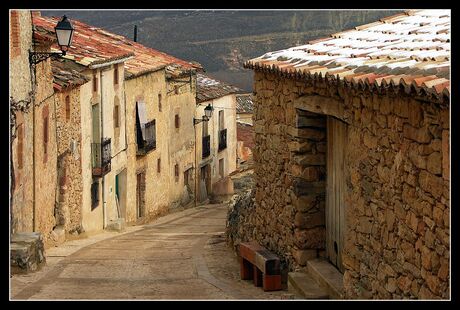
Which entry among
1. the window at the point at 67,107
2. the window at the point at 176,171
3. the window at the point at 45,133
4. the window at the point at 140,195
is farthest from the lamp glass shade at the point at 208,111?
the window at the point at 45,133

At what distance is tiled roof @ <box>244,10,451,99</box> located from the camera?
667cm

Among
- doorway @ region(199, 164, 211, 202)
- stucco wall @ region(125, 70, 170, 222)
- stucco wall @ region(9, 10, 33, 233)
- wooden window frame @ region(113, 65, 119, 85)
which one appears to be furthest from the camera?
doorway @ region(199, 164, 211, 202)

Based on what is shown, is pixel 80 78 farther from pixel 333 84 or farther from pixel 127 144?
pixel 333 84

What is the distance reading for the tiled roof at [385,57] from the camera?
6.67m

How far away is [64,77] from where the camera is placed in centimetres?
1855

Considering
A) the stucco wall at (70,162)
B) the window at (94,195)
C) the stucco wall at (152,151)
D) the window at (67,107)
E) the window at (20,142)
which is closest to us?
the window at (20,142)

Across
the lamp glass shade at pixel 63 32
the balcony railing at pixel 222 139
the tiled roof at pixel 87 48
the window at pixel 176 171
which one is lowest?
the window at pixel 176 171

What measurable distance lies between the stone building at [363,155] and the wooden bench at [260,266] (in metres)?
0.21

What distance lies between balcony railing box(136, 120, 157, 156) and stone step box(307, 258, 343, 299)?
52.7 ft

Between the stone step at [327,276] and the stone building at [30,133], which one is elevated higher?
the stone building at [30,133]

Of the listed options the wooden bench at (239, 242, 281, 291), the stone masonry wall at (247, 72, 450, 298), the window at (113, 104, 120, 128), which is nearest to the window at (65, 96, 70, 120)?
the window at (113, 104, 120, 128)

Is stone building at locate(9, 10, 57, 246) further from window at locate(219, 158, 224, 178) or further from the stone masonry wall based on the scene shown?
window at locate(219, 158, 224, 178)

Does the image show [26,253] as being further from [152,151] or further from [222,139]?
[222,139]

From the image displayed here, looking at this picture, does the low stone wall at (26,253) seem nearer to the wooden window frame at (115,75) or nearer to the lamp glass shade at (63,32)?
the lamp glass shade at (63,32)
